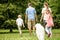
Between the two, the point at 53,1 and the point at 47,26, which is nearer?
the point at 47,26

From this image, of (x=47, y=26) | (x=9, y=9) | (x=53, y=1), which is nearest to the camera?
(x=47, y=26)

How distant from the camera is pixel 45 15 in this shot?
20312 mm

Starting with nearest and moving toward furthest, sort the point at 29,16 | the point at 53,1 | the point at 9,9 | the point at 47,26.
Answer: the point at 47,26, the point at 29,16, the point at 53,1, the point at 9,9

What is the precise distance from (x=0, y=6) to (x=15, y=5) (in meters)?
1.89

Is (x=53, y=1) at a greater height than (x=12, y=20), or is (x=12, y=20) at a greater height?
(x=53, y=1)

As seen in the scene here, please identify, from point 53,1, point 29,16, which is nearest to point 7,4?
point 53,1

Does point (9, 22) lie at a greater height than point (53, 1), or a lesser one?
lesser

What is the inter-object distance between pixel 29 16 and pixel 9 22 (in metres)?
18.5

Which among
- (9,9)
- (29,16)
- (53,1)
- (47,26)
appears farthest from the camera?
(9,9)

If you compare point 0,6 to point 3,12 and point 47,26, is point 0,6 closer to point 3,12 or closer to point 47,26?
point 3,12

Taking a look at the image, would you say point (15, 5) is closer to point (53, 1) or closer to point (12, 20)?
point (12, 20)

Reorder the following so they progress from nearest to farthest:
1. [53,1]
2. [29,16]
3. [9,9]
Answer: [29,16] < [53,1] < [9,9]

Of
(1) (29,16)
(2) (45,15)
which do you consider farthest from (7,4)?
(2) (45,15)

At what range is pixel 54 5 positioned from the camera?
35.1 m
